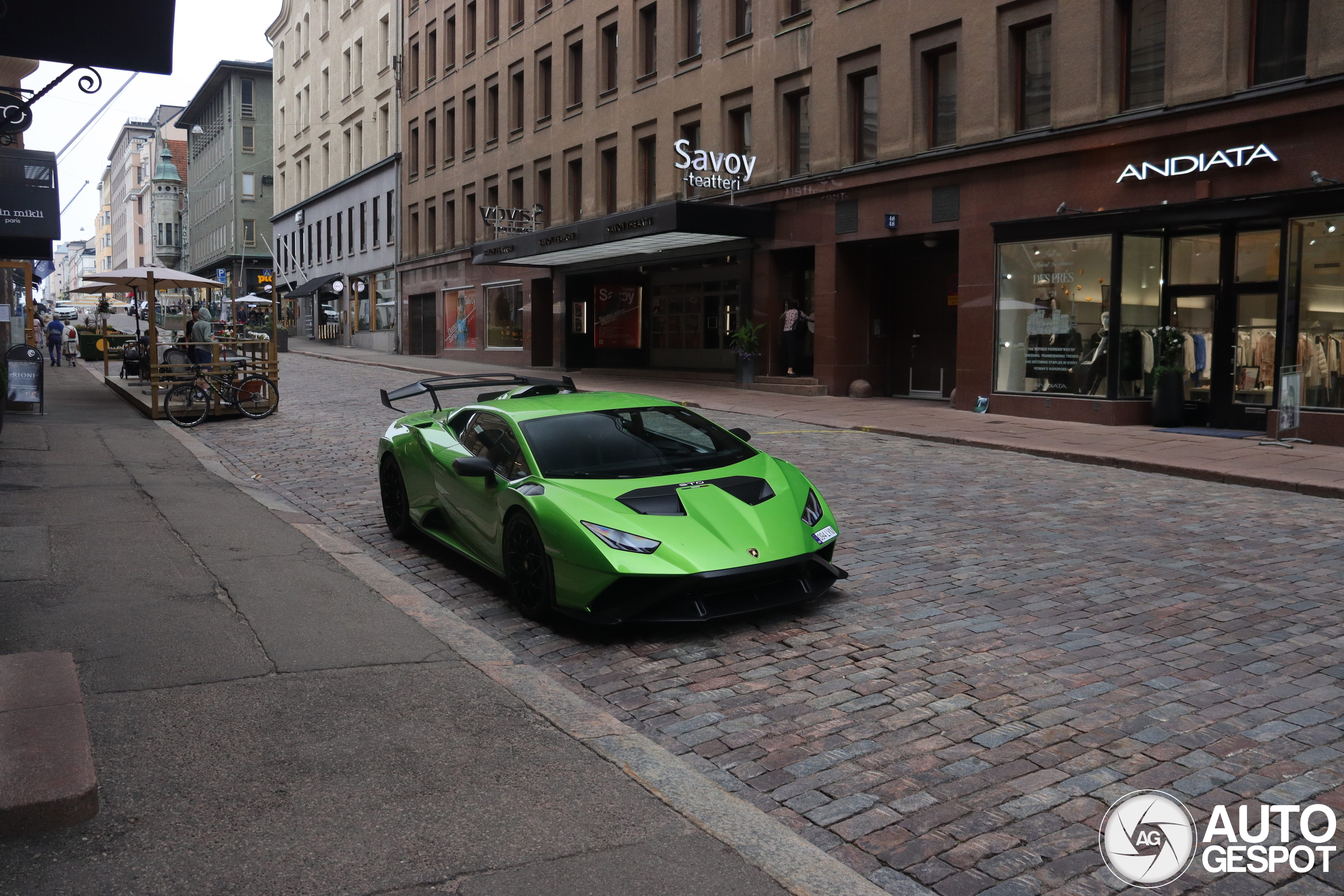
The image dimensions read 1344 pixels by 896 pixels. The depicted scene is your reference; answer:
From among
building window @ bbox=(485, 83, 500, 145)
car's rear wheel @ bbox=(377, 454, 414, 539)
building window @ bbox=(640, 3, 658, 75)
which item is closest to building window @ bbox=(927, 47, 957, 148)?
building window @ bbox=(640, 3, 658, 75)

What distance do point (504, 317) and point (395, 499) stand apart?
31.3 metres

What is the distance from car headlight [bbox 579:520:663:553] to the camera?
626 centimetres

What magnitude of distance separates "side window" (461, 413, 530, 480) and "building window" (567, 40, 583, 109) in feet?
96.0

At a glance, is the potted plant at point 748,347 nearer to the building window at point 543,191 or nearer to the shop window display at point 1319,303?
the building window at point 543,191

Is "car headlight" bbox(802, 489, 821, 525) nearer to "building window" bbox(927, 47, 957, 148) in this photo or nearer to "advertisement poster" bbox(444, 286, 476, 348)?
"building window" bbox(927, 47, 957, 148)

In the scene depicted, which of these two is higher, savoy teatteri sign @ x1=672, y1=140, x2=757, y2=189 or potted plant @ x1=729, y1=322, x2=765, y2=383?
savoy teatteri sign @ x1=672, y1=140, x2=757, y2=189

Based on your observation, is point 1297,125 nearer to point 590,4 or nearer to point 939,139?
point 939,139

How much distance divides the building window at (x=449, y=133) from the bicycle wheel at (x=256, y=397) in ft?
87.8

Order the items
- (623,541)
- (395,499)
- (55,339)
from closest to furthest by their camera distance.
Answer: (623,541)
(395,499)
(55,339)

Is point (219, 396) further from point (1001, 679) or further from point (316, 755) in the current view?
point (1001, 679)

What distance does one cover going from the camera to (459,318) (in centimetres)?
4359

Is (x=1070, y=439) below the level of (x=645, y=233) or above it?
below

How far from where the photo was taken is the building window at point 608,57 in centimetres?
3375

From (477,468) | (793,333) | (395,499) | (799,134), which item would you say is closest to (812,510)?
(477,468)
